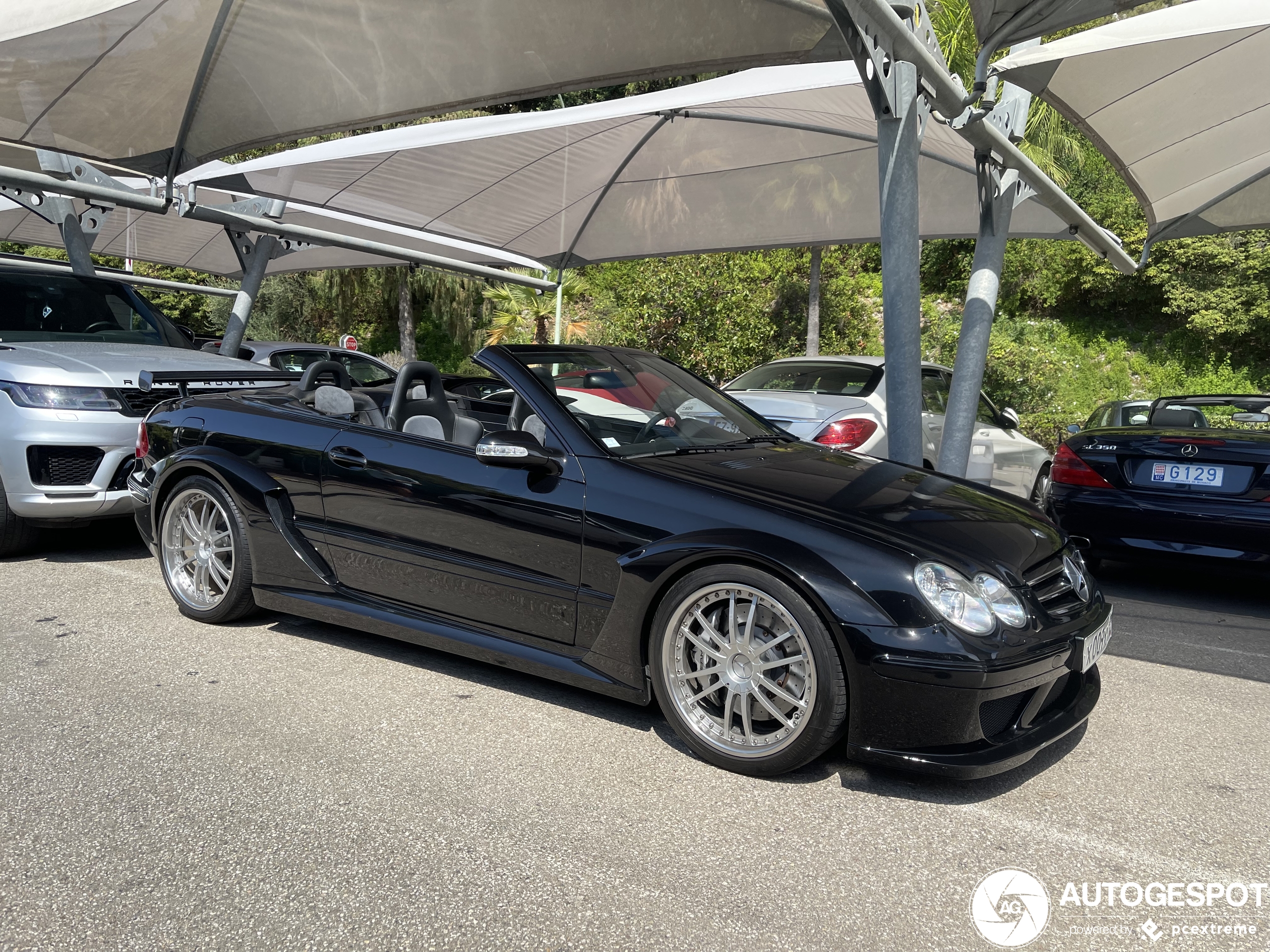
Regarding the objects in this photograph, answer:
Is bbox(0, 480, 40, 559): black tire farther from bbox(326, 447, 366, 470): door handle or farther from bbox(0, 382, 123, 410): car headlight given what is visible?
bbox(326, 447, 366, 470): door handle

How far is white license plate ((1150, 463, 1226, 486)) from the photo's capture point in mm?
5824

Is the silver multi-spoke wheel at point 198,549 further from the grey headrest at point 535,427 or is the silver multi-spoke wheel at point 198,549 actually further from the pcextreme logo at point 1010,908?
the pcextreme logo at point 1010,908

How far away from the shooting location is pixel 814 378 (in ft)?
26.7

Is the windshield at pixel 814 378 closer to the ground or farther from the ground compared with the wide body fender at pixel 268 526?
farther from the ground

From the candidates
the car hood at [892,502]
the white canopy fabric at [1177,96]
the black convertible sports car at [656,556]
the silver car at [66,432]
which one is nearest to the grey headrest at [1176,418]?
the white canopy fabric at [1177,96]

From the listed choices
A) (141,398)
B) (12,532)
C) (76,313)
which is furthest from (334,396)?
(76,313)

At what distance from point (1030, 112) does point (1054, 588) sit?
19.6m

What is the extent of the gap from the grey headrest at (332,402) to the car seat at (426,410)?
31cm

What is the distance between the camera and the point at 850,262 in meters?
23.7

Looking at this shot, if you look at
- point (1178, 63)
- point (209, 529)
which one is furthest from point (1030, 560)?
point (1178, 63)

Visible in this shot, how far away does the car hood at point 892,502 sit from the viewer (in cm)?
327

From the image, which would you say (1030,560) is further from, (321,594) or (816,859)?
(321,594)

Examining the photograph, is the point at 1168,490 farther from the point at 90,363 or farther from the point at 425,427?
the point at 90,363

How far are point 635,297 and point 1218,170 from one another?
45.1ft
